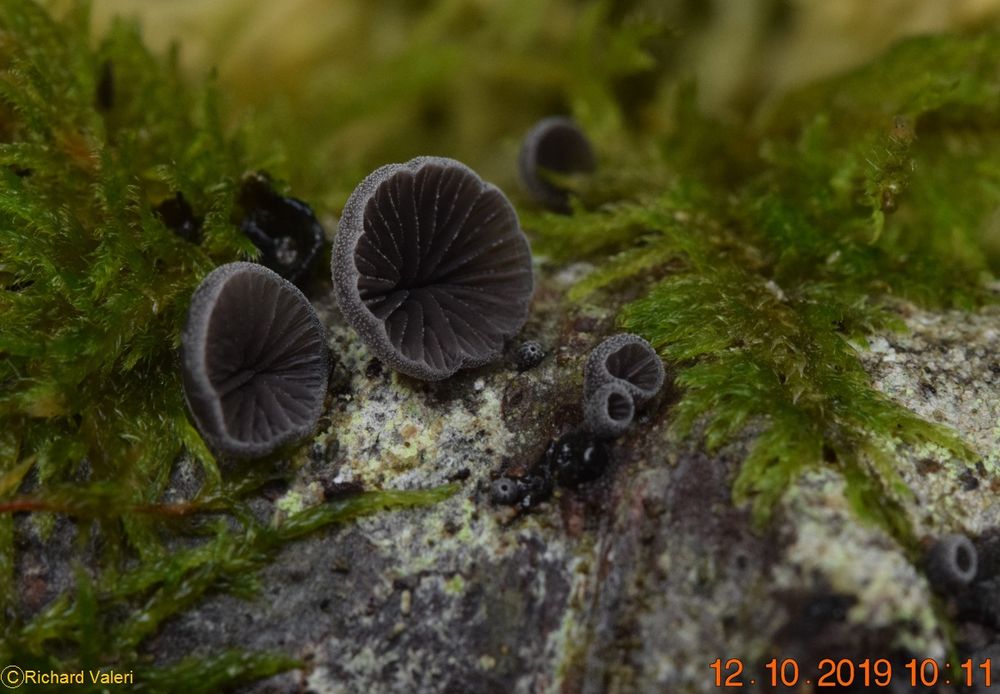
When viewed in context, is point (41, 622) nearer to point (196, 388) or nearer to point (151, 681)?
point (151, 681)

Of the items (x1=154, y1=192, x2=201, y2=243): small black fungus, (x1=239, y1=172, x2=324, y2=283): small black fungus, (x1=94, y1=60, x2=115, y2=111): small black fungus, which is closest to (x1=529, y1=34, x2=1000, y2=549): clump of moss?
(x1=239, y1=172, x2=324, y2=283): small black fungus

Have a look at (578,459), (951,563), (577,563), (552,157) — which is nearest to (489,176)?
(552,157)

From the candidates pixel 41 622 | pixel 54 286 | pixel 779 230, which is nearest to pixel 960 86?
pixel 779 230

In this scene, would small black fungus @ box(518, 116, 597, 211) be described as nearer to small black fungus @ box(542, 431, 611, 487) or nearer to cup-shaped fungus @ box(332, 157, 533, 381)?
cup-shaped fungus @ box(332, 157, 533, 381)

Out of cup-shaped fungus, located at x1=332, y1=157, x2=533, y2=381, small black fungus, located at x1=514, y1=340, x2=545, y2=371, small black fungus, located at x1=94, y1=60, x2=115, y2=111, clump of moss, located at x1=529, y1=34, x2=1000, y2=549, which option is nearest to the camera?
clump of moss, located at x1=529, y1=34, x2=1000, y2=549

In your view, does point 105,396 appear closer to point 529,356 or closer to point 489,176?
point 529,356
